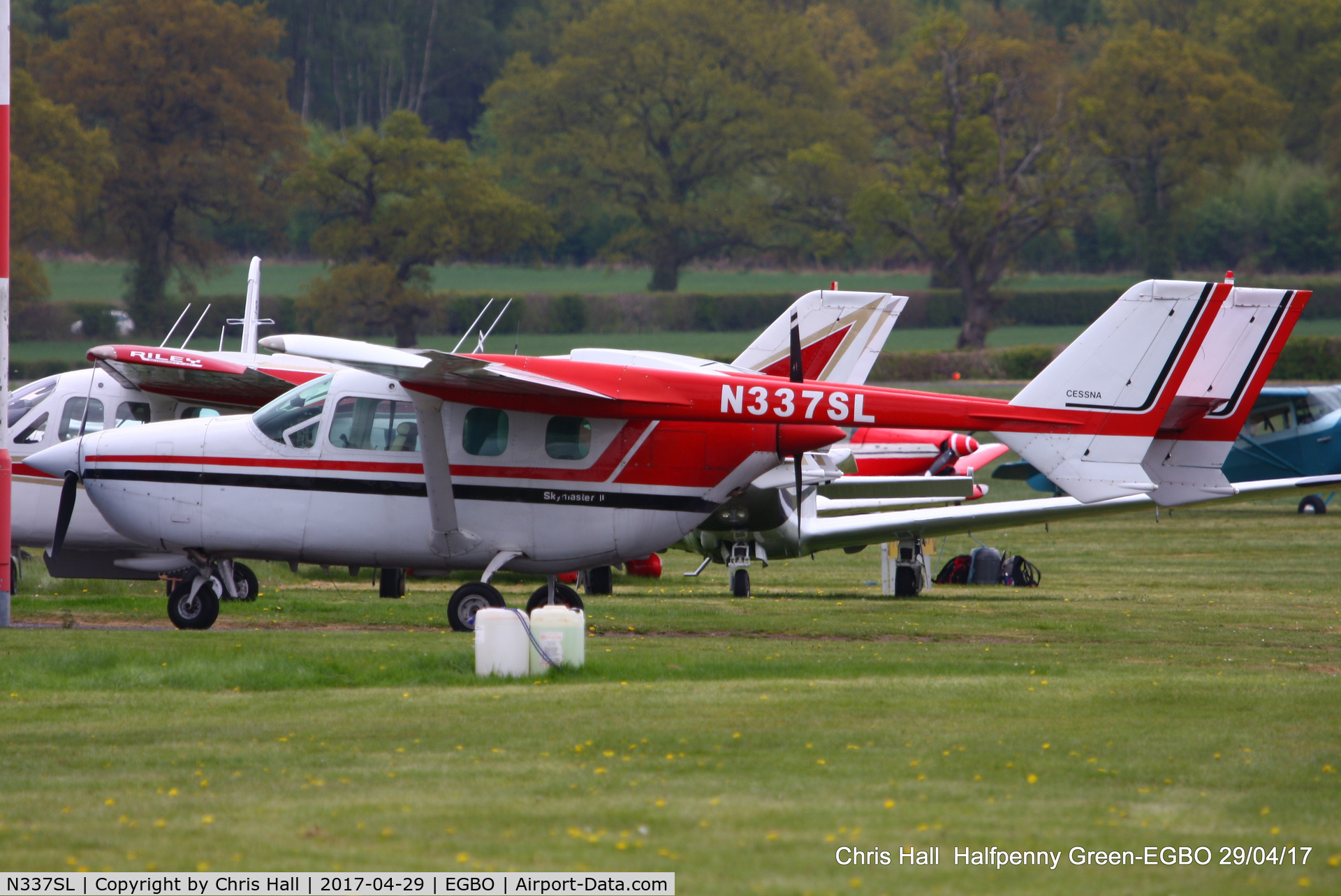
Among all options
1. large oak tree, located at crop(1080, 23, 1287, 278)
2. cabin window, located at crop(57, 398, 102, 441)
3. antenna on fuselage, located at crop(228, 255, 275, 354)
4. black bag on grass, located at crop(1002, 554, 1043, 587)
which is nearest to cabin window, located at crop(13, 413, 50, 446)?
cabin window, located at crop(57, 398, 102, 441)

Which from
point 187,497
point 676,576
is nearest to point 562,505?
point 187,497

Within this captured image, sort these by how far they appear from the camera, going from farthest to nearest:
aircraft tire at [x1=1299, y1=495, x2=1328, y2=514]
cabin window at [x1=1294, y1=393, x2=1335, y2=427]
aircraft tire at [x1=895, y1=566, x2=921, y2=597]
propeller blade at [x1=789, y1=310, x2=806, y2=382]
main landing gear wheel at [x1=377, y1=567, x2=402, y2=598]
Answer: cabin window at [x1=1294, y1=393, x2=1335, y2=427] → aircraft tire at [x1=1299, y1=495, x2=1328, y2=514] → aircraft tire at [x1=895, y1=566, x2=921, y2=597] → main landing gear wheel at [x1=377, y1=567, x2=402, y2=598] → propeller blade at [x1=789, y1=310, x2=806, y2=382]

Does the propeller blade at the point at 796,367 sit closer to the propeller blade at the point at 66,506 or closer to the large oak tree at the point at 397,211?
the propeller blade at the point at 66,506

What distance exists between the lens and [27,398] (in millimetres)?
19047

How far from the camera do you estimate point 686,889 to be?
6.48 meters

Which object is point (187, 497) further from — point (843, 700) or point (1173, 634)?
point (1173, 634)

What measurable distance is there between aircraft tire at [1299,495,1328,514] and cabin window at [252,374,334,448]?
2872cm

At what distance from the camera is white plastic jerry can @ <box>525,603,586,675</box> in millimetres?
12219

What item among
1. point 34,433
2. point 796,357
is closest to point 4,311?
point 34,433

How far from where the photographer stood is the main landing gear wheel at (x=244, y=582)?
18203mm

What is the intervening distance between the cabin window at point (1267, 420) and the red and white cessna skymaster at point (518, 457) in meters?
24.5

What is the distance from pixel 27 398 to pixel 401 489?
6502 millimetres

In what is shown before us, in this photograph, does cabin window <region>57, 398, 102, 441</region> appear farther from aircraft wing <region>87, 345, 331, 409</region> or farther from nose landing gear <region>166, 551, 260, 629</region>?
nose landing gear <region>166, 551, 260, 629</region>

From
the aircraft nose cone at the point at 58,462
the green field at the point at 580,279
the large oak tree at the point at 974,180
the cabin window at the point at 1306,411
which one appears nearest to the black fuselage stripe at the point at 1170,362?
the aircraft nose cone at the point at 58,462
